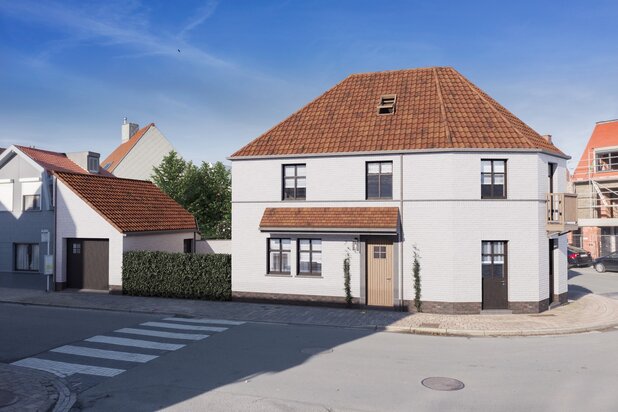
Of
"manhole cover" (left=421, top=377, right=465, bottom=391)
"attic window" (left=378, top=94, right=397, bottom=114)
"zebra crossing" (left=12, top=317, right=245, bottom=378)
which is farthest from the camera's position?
"attic window" (left=378, top=94, right=397, bottom=114)

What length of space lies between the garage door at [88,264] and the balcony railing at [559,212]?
17.8m

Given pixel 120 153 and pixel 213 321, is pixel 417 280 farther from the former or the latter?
pixel 120 153

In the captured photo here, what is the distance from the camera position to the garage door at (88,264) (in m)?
22.1

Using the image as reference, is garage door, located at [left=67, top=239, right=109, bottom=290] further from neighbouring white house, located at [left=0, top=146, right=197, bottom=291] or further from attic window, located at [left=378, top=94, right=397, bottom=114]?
attic window, located at [left=378, top=94, right=397, bottom=114]

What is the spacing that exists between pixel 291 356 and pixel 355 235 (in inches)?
273

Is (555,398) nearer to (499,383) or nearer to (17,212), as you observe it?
(499,383)

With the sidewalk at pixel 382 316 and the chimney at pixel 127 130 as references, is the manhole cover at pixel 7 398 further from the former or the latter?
the chimney at pixel 127 130

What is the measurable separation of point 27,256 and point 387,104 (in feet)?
57.8

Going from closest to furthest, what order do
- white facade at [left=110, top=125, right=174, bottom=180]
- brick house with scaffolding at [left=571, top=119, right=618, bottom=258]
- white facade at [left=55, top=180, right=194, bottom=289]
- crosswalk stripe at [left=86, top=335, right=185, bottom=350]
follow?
1. crosswalk stripe at [left=86, top=335, right=185, bottom=350]
2. white facade at [left=55, top=180, right=194, bottom=289]
3. brick house with scaffolding at [left=571, top=119, right=618, bottom=258]
4. white facade at [left=110, top=125, right=174, bottom=180]

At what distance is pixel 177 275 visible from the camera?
20578mm

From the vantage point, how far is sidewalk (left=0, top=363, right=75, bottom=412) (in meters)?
8.82

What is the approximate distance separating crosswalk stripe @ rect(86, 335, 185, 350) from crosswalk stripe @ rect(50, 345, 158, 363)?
2.17ft

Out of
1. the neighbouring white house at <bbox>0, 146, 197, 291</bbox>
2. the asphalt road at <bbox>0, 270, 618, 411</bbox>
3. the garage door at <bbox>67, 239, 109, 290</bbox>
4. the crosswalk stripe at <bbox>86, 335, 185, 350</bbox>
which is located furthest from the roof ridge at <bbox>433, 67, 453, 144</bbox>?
the garage door at <bbox>67, 239, 109, 290</bbox>

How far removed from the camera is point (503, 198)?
1734cm
